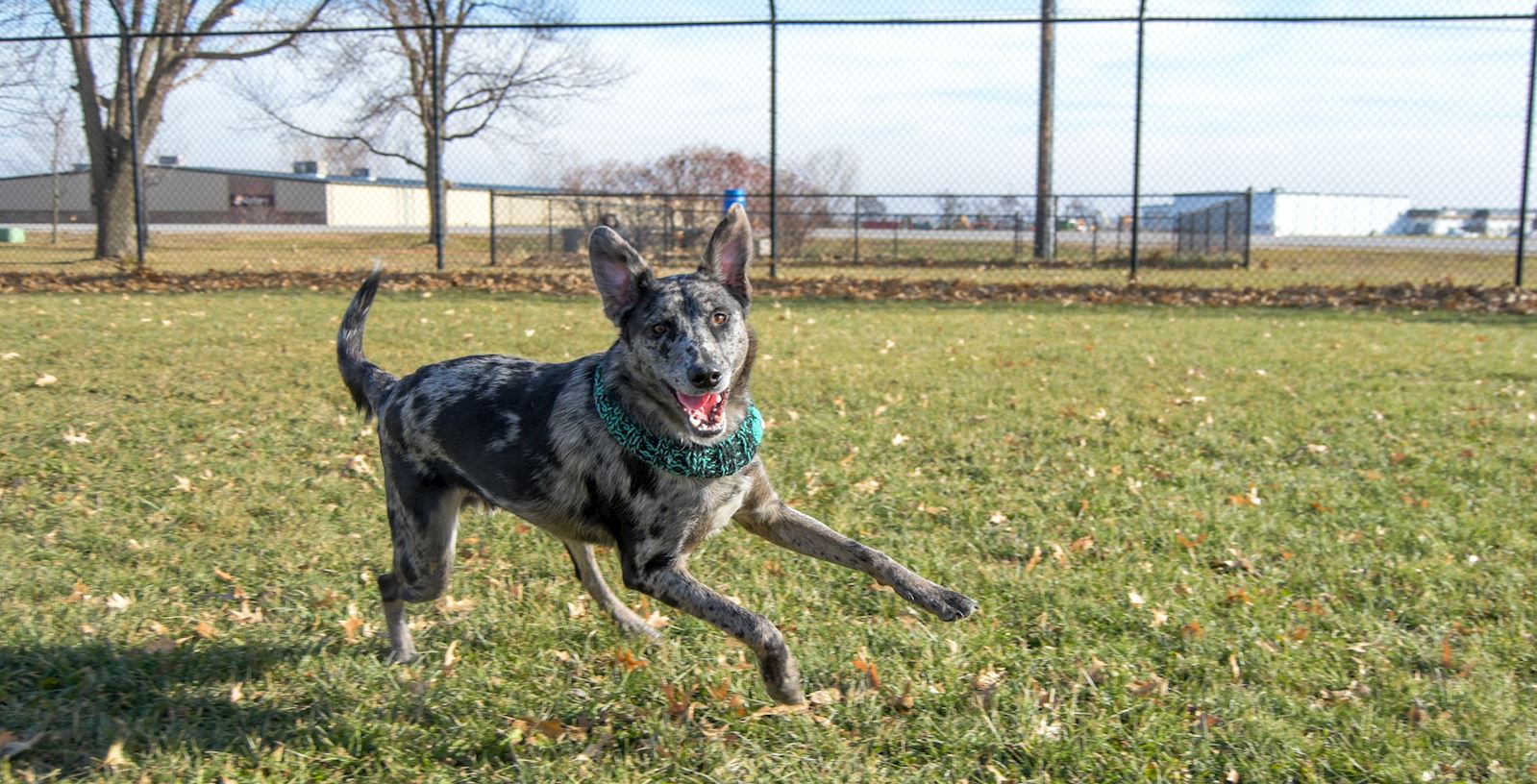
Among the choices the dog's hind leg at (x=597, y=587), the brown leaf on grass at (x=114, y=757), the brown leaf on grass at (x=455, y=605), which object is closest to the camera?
the brown leaf on grass at (x=114, y=757)

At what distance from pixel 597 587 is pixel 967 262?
57.6 ft

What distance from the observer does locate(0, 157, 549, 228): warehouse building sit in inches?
989

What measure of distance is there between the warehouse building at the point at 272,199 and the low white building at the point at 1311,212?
13.5m

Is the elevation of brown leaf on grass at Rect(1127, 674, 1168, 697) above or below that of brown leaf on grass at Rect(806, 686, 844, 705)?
above

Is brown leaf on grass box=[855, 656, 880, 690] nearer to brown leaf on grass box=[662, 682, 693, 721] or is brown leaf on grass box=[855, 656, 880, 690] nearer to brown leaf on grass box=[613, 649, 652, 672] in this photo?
brown leaf on grass box=[662, 682, 693, 721]

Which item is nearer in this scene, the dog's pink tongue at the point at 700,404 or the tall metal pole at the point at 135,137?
the dog's pink tongue at the point at 700,404

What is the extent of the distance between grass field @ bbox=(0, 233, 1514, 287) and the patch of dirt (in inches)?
35.4

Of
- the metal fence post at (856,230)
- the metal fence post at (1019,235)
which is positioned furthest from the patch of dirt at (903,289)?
the metal fence post at (1019,235)

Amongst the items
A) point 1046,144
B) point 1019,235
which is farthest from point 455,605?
point 1019,235

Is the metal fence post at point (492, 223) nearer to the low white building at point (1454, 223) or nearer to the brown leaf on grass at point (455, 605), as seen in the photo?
the low white building at point (1454, 223)

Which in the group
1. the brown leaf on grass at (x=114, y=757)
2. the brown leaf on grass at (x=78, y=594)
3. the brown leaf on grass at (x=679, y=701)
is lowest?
the brown leaf on grass at (x=114, y=757)

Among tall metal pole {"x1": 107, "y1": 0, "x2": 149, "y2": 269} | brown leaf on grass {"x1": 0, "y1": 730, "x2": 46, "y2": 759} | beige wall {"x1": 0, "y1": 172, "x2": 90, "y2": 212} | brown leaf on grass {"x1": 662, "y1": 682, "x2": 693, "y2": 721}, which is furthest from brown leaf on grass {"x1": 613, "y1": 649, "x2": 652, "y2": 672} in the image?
beige wall {"x1": 0, "y1": 172, "x2": 90, "y2": 212}

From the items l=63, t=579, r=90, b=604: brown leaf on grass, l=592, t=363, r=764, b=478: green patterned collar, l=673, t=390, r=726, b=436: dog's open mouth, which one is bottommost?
l=63, t=579, r=90, b=604: brown leaf on grass

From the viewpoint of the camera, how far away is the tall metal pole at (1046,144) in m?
15.7
